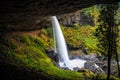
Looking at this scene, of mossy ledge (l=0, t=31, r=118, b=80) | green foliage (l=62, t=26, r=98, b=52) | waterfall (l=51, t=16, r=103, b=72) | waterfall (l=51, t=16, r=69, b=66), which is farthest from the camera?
green foliage (l=62, t=26, r=98, b=52)

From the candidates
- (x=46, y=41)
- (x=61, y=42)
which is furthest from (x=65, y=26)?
(x=46, y=41)

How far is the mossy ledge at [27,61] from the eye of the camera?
23.9 m

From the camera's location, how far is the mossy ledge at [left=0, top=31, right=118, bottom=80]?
23.9 metres

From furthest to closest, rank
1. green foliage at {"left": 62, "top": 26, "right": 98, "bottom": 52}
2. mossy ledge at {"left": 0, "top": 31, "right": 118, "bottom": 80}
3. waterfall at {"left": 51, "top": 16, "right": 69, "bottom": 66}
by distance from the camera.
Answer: green foliage at {"left": 62, "top": 26, "right": 98, "bottom": 52} → waterfall at {"left": 51, "top": 16, "right": 69, "bottom": 66} → mossy ledge at {"left": 0, "top": 31, "right": 118, "bottom": 80}

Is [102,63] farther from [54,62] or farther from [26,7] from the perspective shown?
[26,7]

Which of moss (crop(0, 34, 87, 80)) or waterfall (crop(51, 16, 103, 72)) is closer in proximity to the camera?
moss (crop(0, 34, 87, 80))

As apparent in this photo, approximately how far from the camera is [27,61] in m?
29.9

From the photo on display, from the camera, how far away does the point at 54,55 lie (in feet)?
121

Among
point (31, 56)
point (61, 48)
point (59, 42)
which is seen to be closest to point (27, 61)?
point (31, 56)

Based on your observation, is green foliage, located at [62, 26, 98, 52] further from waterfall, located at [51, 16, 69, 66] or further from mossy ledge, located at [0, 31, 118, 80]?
mossy ledge, located at [0, 31, 118, 80]

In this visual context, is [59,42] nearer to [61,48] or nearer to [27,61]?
[61,48]

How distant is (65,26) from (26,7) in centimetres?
3490

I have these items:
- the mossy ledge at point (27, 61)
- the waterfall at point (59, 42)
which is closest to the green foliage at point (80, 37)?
the waterfall at point (59, 42)

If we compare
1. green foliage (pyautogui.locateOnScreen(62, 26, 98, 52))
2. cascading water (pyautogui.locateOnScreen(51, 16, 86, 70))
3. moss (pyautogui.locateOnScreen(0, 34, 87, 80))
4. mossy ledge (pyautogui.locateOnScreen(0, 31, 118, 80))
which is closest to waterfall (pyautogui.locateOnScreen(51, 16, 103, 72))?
cascading water (pyautogui.locateOnScreen(51, 16, 86, 70))
